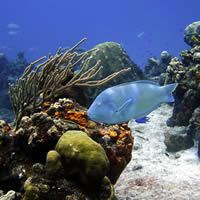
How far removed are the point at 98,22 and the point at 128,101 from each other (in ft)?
414

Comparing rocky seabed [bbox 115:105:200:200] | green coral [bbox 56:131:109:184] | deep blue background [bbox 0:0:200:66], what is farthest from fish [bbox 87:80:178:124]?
deep blue background [bbox 0:0:200:66]

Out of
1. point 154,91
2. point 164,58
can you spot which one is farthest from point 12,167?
point 164,58

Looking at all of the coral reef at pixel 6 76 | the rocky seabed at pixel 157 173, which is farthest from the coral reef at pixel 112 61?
the coral reef at pixel 6 76

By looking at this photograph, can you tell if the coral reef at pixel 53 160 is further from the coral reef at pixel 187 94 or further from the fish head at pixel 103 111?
the coral reef at pixel 187 94

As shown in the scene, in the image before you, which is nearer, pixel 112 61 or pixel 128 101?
pixel 128 101

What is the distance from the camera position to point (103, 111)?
341 centimetres

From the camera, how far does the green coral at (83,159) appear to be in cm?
417

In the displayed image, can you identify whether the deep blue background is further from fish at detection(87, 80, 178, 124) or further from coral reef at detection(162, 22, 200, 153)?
fish at detection(87, 80, 178, 124)

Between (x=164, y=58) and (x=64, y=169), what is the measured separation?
1179cm

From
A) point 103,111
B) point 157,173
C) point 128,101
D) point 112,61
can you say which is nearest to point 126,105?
point 128,101

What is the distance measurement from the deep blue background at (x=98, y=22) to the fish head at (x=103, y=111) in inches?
3534

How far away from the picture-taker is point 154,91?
347cm

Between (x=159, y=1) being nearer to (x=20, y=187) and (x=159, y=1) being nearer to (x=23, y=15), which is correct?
(x=23, y=15)

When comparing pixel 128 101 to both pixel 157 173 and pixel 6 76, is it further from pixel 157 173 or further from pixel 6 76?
pixel 6 76
